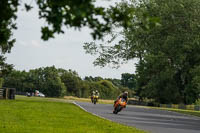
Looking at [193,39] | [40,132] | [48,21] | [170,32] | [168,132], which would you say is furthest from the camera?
[170,32]

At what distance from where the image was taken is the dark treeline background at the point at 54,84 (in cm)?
12000

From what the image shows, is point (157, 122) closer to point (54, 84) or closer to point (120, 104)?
point (120, 104)

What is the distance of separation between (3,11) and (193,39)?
27980 mm

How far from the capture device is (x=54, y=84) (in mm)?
118938

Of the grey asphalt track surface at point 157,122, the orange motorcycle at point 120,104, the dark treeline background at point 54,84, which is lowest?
the grey asphalt track surface at point 157,122

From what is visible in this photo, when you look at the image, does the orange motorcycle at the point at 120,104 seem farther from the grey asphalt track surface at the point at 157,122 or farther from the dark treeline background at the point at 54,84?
the dark treeline background at the point at 54,84

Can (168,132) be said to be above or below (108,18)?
below

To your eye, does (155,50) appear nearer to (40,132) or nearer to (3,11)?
(40,132)

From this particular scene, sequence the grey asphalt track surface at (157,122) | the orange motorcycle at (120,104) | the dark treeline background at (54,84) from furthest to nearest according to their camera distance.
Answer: the dark treeline background at (54,84) → the orange motorcycle at (120,104) → the grey asphalt track surface at (157,122)

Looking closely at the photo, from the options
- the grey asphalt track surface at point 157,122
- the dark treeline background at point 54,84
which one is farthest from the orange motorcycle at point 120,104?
the dark treeline background at point 54,84

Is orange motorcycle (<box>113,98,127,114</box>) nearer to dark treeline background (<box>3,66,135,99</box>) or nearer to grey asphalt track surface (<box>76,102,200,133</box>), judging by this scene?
grey asphalt track surface (<box>76,102,200,133</box>)

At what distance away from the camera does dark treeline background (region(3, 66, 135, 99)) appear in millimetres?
120000

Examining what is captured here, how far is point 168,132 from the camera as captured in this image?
15555 mm

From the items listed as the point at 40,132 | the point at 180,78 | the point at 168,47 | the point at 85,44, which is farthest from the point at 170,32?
the point at 180,78
